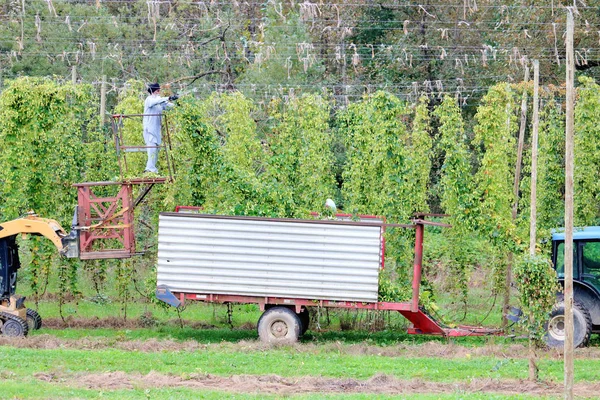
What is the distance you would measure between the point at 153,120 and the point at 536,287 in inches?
328

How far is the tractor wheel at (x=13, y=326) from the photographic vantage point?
658 inches

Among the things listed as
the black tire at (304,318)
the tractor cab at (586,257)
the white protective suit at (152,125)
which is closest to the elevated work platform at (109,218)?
the white protective suit at (152,125)

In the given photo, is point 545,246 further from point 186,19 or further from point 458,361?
point 186,19

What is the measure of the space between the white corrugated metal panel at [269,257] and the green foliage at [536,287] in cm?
381

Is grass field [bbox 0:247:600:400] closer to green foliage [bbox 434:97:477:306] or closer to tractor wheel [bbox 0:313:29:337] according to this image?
tractor wheel [bbox 0:313:29:337]

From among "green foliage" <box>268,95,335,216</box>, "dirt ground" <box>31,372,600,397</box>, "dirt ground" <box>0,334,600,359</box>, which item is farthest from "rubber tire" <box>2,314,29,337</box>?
"green foliage" <box>268,95,335,216</box>

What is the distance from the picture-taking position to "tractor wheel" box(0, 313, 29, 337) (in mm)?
16703

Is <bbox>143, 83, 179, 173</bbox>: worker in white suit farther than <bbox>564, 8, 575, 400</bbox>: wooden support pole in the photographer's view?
Yes

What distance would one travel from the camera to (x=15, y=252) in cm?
1747

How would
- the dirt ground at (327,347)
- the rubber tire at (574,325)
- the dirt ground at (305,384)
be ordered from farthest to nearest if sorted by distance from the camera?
the rubber tire at (574,325) < the dirt ground at (327,347) < the dirt ground at (305,384)

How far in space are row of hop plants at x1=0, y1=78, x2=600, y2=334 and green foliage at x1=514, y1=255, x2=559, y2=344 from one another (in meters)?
4.76

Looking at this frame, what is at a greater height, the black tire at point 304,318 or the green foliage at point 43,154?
the green foliage at point 43,154

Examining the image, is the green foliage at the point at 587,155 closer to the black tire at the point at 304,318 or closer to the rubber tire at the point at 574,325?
the rubber tire at the point at 574,325

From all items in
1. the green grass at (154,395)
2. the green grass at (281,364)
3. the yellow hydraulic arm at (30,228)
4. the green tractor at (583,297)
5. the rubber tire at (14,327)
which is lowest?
the green grass at (154,395)
